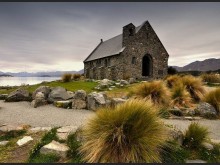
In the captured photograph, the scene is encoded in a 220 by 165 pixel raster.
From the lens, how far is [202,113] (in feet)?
33.5

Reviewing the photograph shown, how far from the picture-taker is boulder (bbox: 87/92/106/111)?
36.2 ft

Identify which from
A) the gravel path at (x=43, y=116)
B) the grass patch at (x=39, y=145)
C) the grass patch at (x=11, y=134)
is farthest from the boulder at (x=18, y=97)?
the grass patch at (x=39, y=145)

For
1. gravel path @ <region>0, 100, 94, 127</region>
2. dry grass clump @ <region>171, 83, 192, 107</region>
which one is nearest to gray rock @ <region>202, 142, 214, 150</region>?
gravel path @ <region>0, 100, 94, 127</region>

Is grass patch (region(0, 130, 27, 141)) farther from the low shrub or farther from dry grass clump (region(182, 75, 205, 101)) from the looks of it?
dry grass clump (region(182, 75, 205, 101))

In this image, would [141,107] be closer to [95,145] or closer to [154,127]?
[154,127]

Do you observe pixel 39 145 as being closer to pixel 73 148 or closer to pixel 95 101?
pixel 73 148

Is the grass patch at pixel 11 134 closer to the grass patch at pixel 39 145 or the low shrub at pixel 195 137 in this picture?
the grass patch at pixel 39 145

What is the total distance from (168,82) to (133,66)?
43.8 feet

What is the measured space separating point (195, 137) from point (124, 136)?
2159mm

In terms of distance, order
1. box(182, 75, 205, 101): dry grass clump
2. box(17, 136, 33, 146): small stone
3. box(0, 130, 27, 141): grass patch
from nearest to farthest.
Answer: box(17, 136, 33, 146): small stone → box(0, 130, 27, 141): grass patch → box(182, 75, 205, 101): dry grass clump

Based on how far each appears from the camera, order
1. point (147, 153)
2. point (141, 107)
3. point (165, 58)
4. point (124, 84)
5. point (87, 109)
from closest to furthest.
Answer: point (147, 153)
point (141, 107)
point (87, 109)
point (124, 84)
point (165, 58)

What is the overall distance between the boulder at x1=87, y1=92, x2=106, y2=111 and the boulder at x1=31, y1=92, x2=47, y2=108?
2.71m

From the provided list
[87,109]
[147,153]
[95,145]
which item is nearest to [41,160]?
[95,145]

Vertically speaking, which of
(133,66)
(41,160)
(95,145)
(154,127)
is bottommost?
(41,160)
